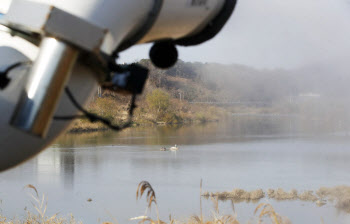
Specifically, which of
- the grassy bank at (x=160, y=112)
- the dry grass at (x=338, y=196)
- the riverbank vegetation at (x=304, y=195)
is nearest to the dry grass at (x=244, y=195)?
the riverbank vegetation at (x=304, y=195)

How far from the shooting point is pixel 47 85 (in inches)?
30.5

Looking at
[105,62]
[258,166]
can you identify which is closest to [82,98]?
[105,62]

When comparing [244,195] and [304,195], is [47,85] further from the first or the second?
[304,195]

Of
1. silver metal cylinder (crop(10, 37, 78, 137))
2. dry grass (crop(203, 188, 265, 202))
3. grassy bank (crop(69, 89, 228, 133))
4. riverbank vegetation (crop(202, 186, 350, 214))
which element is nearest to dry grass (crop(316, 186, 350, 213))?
riverbank vegetation (crop(202, 186, 350, 214))

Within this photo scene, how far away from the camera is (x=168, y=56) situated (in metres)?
1.20

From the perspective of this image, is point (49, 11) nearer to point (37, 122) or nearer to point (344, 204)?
point (37, 122)

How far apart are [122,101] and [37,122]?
27.9 meters

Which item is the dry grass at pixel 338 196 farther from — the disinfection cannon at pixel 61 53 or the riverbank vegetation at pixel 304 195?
the disinfection cannon at pixel 61 53

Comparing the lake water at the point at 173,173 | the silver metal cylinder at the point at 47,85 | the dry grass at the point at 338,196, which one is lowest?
the dry grass at the point at 338,196

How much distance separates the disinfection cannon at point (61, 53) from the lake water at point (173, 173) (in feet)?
38.5

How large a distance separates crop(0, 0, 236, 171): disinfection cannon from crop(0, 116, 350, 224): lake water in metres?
11.7

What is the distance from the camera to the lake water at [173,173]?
16.4 m

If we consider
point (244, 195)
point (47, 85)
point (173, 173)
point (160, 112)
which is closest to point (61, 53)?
point (47, 85)

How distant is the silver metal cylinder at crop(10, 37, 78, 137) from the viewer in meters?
0.78
